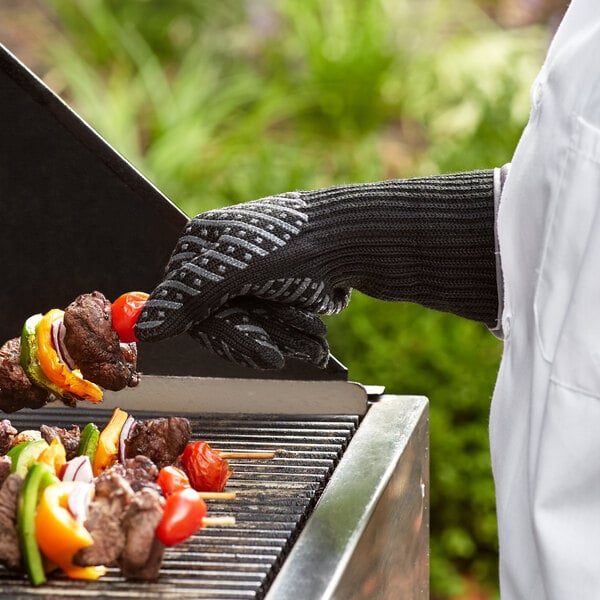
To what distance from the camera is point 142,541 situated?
1644 mm

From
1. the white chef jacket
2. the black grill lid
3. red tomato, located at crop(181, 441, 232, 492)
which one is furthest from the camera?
the black grill lid

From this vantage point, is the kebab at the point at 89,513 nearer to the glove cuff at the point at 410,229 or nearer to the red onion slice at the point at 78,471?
the red onion slice at the point at 78,471

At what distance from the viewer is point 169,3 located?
7090 millimetres

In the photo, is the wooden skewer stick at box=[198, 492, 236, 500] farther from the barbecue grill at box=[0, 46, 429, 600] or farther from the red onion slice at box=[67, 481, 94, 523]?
the red onion slice at box=[67, 481, 94, 523]

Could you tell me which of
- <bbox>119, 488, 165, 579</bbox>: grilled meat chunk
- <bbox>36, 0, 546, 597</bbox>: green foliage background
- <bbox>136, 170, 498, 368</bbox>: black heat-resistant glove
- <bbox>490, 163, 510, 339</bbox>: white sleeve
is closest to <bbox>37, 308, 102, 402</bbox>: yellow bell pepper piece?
<bbox>136, 170, 498, 368</bbox>: black heat-resistant glove

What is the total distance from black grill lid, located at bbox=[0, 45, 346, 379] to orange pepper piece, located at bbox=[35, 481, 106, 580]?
0.69m

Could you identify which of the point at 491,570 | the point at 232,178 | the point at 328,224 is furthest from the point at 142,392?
the point at 232,178

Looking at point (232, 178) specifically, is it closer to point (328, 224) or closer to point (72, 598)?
point (328, 224)

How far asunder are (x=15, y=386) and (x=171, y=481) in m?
0.43

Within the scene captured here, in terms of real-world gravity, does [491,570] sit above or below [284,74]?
below

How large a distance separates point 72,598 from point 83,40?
5.66m

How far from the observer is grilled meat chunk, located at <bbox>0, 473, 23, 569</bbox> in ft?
5.55

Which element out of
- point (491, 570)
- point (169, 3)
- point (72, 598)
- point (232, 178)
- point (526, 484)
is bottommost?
point (72, 598)

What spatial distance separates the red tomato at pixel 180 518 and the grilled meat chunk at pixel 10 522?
0.70 feet
